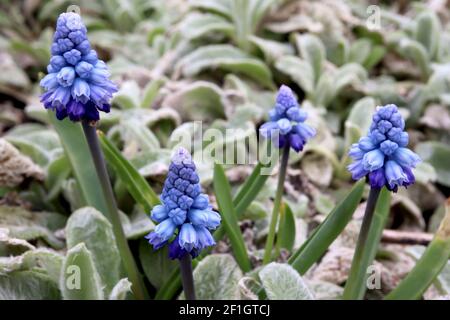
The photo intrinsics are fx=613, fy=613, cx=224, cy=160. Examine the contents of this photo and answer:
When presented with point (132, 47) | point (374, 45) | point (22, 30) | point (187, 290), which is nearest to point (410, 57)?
point (374, 45)

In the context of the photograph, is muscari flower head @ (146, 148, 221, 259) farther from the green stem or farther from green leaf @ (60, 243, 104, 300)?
the green stem

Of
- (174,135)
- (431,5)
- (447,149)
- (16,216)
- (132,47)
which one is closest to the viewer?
(16,216)

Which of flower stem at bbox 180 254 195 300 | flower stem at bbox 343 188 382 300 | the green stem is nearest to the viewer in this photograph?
flower stem at bbox 180 254 195 300

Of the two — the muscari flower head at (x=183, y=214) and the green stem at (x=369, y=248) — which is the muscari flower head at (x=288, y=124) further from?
the muscari flower head at (x=183, y=214)

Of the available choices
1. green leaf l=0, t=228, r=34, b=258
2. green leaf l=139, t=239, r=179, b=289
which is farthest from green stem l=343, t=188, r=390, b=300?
green leaf l=0, t=228, r=34, b=258

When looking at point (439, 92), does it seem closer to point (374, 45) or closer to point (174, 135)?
point (374, 45)

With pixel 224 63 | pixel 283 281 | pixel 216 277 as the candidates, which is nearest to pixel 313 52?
pixel 224 63

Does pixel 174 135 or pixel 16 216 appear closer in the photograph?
pixel 16 216

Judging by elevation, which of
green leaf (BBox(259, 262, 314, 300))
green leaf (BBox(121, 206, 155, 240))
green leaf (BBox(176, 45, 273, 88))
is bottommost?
green leaf (BBox(259, 262, 314, 300))
